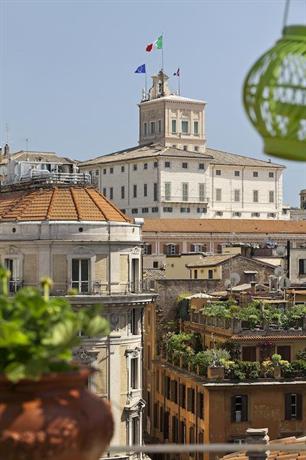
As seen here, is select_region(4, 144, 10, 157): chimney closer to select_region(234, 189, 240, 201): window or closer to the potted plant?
select_region(234, 189, 240, 201): window

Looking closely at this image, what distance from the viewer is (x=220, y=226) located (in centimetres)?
8381

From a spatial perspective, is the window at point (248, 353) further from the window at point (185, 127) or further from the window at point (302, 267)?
the window at point (185, 127)

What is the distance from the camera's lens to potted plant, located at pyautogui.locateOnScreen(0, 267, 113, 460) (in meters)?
4.89

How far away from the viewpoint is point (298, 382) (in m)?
42.8

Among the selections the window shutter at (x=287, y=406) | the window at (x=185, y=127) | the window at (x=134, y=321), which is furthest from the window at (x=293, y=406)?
the window at (x=185, y=127)

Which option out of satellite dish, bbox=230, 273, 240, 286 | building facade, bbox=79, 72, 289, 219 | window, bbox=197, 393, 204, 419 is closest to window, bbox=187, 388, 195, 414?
window, bbox=197, 393, 204, 419

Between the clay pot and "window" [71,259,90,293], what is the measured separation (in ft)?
112

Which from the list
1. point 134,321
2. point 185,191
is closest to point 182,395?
point 134,321

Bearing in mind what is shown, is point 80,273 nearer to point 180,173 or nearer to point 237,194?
point 180,173

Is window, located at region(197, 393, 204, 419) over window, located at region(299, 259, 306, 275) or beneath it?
beneath

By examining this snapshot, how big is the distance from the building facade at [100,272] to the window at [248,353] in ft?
18.0

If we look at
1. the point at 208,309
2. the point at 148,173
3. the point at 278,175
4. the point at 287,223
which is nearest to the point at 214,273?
the point at 208,309

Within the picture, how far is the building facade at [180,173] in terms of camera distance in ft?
325

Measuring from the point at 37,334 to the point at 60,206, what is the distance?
118ft
